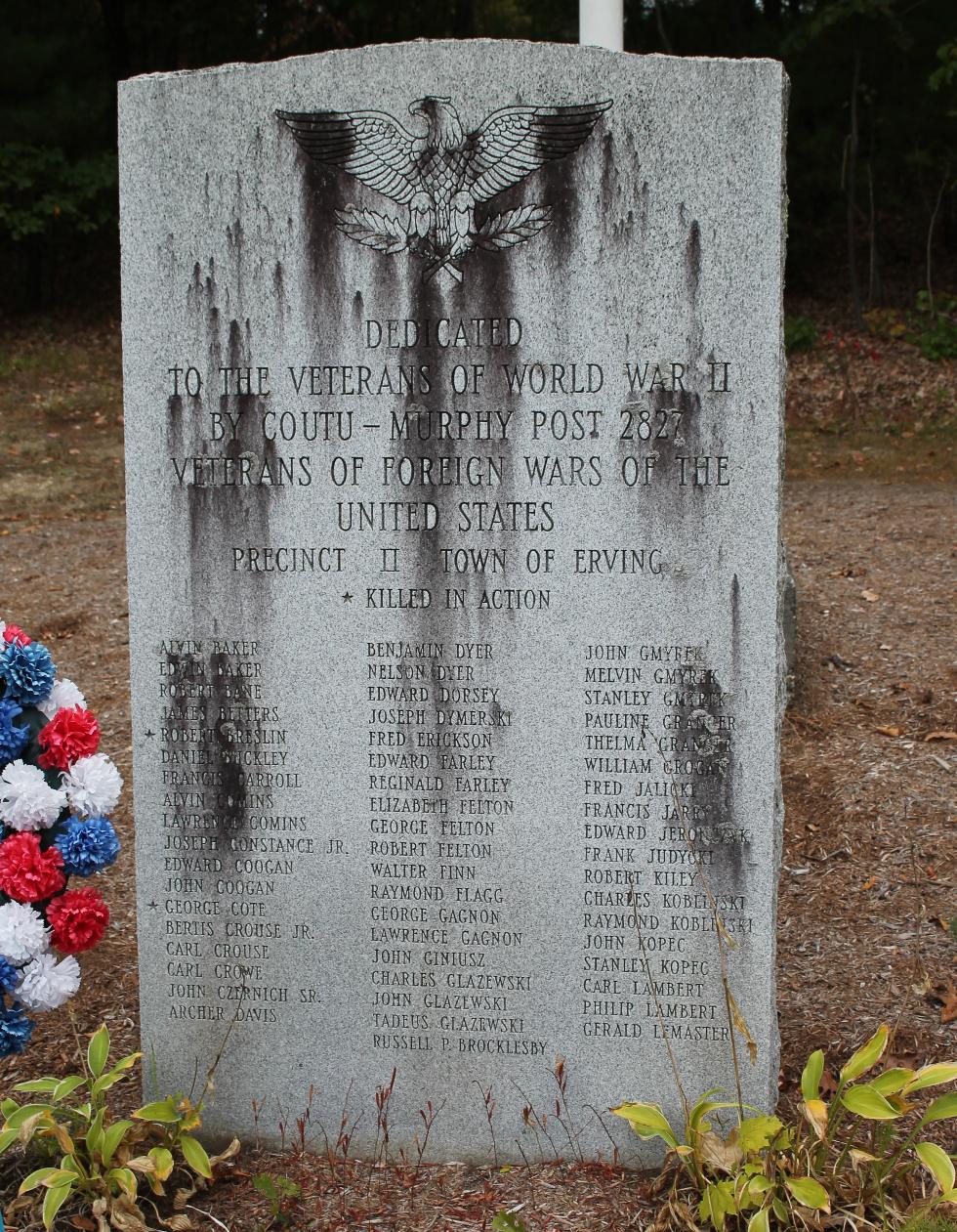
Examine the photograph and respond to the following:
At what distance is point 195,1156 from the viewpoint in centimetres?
345

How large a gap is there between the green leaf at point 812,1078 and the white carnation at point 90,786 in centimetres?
204

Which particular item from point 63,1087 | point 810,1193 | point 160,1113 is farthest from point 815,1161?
point 63,1087

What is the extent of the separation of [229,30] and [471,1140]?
2117 cm

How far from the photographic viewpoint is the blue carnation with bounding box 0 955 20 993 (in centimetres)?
343

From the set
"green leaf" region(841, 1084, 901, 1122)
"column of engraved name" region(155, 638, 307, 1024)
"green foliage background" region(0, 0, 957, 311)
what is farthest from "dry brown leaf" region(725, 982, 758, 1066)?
"green foliage background" region(0, 0, 957, 311)

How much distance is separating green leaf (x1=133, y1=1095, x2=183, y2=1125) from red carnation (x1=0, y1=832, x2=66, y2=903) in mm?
649

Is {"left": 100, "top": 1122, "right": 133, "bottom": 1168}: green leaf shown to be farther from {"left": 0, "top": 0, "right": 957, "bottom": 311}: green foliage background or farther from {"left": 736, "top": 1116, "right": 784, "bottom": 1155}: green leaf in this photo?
{"left": 0, "top": 0, "right": 957, "bottom": 311}: green foliage background

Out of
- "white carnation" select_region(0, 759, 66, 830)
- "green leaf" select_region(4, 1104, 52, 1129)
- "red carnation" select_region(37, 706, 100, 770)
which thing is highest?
"red carnation" select_region(37, 706, 100, 770)

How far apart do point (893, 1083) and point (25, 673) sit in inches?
103

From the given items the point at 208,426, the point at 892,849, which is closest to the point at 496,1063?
the point at 208,426

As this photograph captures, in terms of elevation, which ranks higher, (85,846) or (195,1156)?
(85,846)

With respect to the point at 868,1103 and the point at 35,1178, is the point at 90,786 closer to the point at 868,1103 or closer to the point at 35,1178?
the point at 35,1178

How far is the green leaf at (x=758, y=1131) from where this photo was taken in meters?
3.24

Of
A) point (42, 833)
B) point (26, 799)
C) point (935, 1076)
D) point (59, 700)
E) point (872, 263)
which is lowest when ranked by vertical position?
point (935, 1076)
